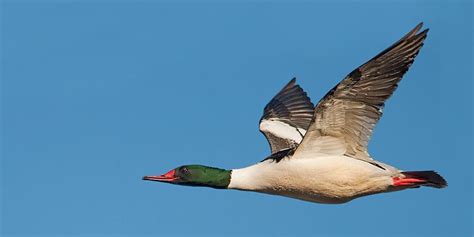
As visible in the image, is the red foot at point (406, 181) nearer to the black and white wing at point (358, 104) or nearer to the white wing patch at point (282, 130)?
the black and white wing at point (358, 104)

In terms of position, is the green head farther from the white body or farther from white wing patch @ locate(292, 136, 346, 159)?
white wing patch @ locate(292, 136, 346, 159)

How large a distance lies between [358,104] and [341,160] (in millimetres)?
802

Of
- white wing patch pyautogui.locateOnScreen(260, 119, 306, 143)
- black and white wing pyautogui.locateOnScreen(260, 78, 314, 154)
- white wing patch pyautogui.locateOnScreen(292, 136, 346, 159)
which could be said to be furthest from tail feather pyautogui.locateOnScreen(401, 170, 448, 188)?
white wing patch pyautogui.locateOnScreen(260, 119, 306, 143)

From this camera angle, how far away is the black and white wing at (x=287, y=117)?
13219mm

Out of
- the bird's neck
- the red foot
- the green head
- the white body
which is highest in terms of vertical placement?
the green head

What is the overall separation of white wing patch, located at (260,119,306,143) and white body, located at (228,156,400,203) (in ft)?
9.76

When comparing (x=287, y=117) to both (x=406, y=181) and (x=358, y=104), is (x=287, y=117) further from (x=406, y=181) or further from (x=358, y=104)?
(x=358, y=104)

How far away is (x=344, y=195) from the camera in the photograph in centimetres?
1002

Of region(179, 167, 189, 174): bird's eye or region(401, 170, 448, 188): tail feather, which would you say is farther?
region(179, 167, 189, 174): bird's eye

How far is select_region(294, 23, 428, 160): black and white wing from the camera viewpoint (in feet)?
30.4

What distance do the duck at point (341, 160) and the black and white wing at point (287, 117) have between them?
2.46 m

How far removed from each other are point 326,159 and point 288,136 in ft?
10.7

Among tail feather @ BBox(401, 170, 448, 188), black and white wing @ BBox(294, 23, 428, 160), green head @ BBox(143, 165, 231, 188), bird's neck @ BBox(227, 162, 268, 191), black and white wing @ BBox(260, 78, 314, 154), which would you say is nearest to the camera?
black and white wing @ BBox(294, 23, 428, 160)

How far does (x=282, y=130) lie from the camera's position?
13.6 metres
